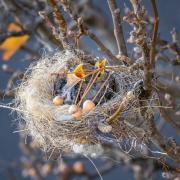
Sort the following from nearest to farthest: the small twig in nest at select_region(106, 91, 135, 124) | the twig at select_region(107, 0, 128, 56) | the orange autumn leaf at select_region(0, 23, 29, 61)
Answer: the small twig in nest at select_region(106, 91, 135, 124), the twig at select_region(107, 0, 128, 56), the orange autumn leaf at select_region(0, 23, 29, 61)

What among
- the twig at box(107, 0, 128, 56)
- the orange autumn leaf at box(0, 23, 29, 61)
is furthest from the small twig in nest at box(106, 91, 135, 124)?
the orange autumn leaf at box(0, 23, 29, 61)

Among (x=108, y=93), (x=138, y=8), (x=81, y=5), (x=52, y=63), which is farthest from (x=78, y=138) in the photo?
(x=81, y=5)

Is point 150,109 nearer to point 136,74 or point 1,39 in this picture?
point 136,74

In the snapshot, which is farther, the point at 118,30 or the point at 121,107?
the point at 118,30

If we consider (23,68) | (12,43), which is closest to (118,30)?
(12,43)

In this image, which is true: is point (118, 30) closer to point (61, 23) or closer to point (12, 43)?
point (61, 23)

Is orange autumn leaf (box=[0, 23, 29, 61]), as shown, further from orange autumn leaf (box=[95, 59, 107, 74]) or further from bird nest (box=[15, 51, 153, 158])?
orange autumn leaf (box=[95, 59, 107, 74])

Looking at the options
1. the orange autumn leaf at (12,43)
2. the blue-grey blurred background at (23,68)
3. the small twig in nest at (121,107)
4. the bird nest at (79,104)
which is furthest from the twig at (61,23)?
the blue-grey blurred background at (23,68)

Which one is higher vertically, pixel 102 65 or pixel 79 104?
pixel 102 65
